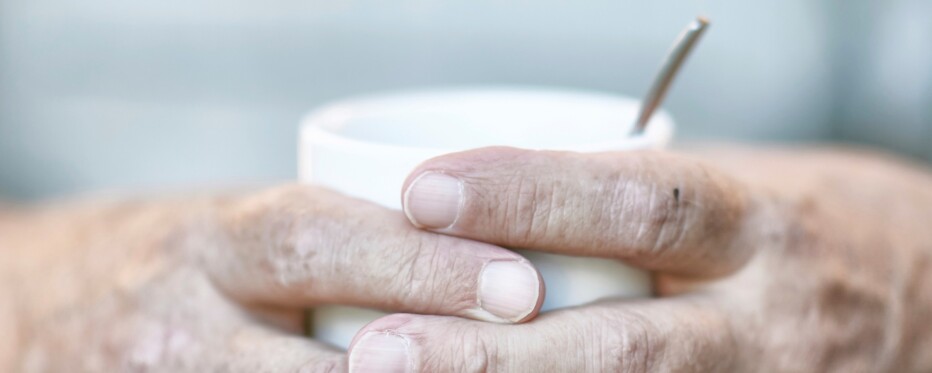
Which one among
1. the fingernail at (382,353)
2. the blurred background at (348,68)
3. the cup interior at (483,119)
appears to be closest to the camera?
the fingernail at (382,353)

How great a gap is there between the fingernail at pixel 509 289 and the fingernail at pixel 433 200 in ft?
0.11

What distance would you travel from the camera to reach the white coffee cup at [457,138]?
41cm

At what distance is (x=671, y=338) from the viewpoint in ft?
1.40

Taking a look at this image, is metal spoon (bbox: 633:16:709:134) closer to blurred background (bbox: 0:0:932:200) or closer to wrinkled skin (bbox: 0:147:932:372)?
wrinkled skin (bbox: 0:147:932:372)

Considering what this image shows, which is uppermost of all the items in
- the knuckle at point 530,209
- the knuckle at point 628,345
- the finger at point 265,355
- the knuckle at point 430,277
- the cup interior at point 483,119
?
the cup interior at point 483,119

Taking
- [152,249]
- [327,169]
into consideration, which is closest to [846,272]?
[327,169]

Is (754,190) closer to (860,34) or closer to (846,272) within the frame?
(846,272)

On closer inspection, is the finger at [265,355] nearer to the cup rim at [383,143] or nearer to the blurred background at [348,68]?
the cup rim at [383,143]

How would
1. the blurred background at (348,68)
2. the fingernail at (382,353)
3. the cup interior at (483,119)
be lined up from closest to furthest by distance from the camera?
1. the fingernail at (382,353)
2. the cup interior at (483,119)
3. the blurred background at (348,68)

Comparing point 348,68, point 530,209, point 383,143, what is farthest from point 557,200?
point 348,68

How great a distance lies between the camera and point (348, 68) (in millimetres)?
Answer: 1030

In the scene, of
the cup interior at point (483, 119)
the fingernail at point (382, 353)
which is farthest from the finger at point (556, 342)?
the cup interior at point (483, 119)

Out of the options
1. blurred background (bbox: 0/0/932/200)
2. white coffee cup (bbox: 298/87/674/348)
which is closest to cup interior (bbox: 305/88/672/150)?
white coffee cup (bbox: 298/87/674/348)

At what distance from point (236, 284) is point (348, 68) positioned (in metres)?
0.59
